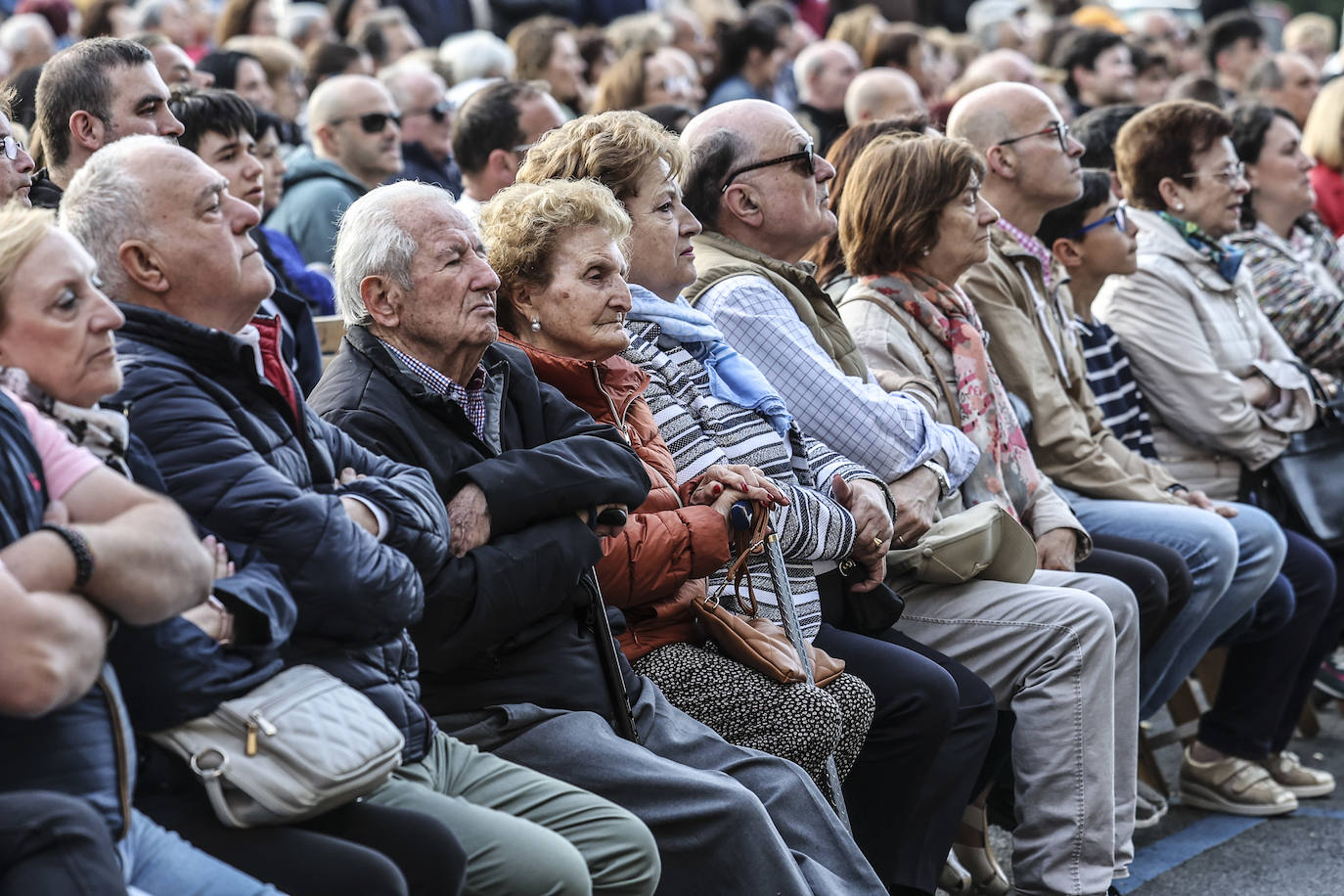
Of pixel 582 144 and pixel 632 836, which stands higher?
pixel 582 144

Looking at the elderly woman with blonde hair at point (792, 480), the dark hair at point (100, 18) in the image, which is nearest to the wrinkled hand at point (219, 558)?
the elderly woman with blonde hair at point (792, 480)

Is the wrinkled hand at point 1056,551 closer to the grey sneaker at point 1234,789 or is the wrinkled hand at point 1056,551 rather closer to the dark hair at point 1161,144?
the grey sneaker at point 1234,789

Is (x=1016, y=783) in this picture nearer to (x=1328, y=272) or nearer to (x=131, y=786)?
(x=131, y=786)

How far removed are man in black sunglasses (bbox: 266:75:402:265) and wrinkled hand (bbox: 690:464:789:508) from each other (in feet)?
10.8

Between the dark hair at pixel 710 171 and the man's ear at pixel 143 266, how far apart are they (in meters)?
1.86

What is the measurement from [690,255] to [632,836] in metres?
1.58

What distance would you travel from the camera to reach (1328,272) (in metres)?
6.78

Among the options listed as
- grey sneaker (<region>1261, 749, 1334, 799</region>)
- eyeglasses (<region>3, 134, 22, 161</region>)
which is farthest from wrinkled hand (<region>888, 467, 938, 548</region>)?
eyeglasses (<region>3, 134, 22, 161</region>)

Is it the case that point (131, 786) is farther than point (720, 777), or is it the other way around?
point (720, 777)

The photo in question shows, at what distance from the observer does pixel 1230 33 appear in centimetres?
1255

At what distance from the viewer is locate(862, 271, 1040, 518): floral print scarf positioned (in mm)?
4387

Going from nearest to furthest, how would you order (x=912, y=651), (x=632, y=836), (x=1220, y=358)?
(x=632, y=836) → (x=912, y=651) → (x=1220, y=358)

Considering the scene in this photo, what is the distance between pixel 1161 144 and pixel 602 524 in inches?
137

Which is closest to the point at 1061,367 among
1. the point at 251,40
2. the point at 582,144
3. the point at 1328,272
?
the point at 582,144
